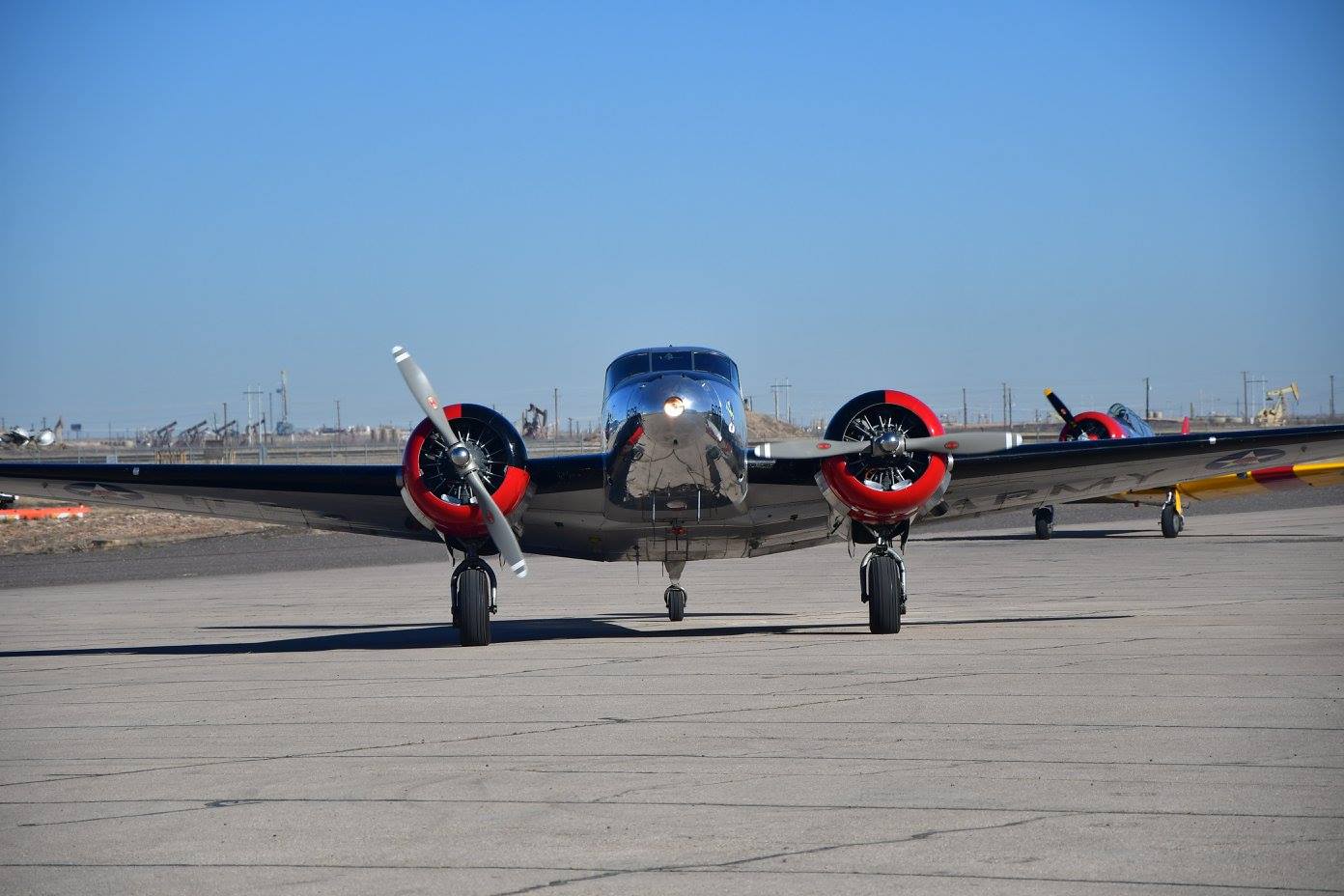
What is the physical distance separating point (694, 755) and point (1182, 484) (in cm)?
3360

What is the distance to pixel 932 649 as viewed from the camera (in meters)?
15.7

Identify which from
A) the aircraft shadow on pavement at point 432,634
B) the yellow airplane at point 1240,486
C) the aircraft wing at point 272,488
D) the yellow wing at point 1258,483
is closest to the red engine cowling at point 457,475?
the aircraft wing at point 272,488

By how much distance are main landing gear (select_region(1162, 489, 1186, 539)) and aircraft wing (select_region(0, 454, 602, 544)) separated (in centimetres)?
2558

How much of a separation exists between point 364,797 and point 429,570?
1067 inches

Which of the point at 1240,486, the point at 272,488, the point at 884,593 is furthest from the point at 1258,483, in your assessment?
the point at 272,488

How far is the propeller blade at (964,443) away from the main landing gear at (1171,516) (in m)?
23.7

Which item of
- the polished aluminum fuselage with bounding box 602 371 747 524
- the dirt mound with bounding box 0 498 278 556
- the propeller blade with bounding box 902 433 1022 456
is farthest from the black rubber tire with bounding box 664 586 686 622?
the dirt mound with bounding box 0 498 278 556

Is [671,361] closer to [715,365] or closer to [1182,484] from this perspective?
[715,365]

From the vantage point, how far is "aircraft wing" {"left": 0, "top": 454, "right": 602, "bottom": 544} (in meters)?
17.9

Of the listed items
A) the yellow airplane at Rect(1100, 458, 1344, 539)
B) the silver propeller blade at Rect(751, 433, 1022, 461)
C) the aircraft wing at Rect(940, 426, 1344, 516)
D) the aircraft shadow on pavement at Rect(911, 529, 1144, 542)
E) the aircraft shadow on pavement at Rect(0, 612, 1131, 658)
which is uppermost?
the silver propeller blade at Rect(751, 433, 1022, 461)

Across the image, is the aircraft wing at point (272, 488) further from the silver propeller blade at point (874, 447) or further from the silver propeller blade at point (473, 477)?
the silver propeller blade at point (874, 447)

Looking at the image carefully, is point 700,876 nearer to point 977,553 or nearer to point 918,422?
point 918,422

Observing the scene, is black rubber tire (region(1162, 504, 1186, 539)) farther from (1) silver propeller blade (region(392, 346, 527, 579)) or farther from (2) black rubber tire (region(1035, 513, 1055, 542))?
(1) silver propeller blade (region(392, 346, 527, 579))

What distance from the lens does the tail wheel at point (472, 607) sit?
17.2 m
